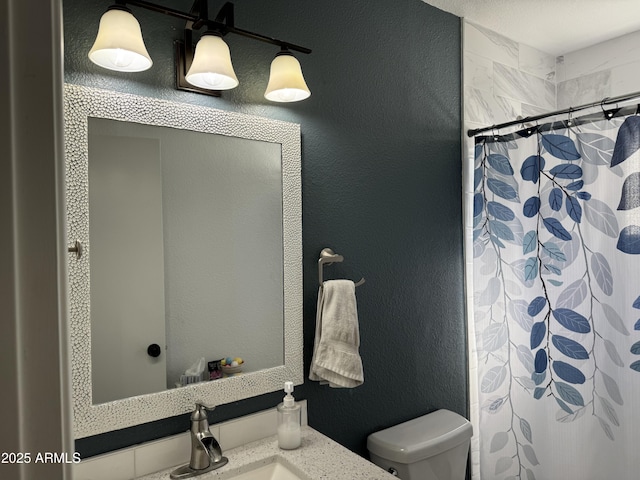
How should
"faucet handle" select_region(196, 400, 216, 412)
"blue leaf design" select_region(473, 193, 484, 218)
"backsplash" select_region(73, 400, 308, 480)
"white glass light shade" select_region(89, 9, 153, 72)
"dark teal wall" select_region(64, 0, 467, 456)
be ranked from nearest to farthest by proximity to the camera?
"white glass light shade" select_region(89, 9, 153, 72) < "backsplash" select_region(73, 400, 308, 480) < "faucet handle" select_region(196, 400, 216, 412) < "dark teal wall" select_region(64, 0, 467, 456) < "blue leaf design" select_region(473, 193, 484, 218)

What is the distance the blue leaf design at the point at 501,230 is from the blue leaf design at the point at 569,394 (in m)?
0.64

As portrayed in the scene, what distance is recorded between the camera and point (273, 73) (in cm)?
141

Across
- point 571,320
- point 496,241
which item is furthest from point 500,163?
point 571,320

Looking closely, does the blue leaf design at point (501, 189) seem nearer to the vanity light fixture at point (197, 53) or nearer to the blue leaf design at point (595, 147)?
the blue leaf design at point (595, 147)

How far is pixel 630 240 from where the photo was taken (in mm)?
1672

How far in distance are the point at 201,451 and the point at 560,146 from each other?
1.73 m

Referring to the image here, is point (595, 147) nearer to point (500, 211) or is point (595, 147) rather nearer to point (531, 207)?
point (531, 207)

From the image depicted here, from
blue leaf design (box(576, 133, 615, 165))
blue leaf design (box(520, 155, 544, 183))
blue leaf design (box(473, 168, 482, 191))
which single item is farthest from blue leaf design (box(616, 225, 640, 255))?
blue leaf design (box(473, 168, 482, 191))

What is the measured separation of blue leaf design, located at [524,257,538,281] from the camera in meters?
1.93

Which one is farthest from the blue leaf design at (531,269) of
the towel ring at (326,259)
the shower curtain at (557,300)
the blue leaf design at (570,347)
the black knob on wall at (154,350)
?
the black knob on wall at (154,350)

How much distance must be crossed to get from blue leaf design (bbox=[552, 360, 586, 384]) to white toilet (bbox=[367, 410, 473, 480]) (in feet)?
1.40

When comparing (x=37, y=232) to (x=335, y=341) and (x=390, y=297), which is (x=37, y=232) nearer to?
(x=335, y=341)

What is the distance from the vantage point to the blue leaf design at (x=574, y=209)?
1.80m

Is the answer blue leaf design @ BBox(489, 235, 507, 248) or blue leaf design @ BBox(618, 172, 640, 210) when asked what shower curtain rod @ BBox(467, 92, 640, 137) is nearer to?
blue leaf design @ BBox(618, 172, 640, 210)
